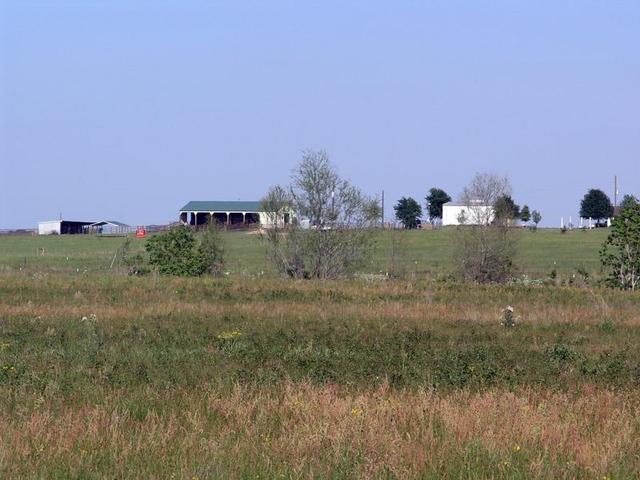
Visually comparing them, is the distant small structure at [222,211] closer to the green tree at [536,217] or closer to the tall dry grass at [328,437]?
the green tree at [536,217]

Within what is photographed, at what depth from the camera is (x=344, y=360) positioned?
13734 mm

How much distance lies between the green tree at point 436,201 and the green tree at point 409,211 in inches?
89.8

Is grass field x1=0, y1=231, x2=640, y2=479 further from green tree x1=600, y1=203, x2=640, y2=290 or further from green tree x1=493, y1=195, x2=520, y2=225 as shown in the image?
green tree x1=493, y1=195, x2=520, y2=225

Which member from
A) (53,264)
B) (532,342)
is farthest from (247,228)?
(532,342)

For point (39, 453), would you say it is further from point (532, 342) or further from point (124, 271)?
point (124, 271)

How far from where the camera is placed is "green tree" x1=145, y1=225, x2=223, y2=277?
125ft

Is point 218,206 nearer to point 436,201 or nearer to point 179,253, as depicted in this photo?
point 436,201

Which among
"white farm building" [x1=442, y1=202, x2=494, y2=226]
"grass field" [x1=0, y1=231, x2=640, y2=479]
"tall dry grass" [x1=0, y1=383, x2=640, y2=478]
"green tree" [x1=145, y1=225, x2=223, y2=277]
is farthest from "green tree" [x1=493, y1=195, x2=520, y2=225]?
"tall dry grass" [x1=0, y1=383, x2=640, y2=478]

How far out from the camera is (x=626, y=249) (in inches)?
1331

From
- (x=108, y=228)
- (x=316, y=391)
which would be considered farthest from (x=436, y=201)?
(x=316, y=391)

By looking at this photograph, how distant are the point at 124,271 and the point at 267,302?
1582cm

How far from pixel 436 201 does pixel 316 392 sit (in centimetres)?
12154

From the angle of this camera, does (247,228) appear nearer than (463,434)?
A: No

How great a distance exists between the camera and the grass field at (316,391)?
25.4 feet
